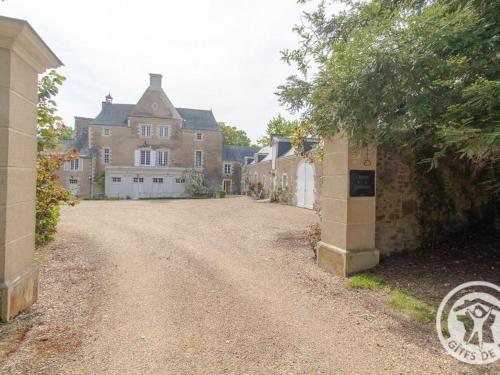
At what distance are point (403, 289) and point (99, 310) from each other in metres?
4.52

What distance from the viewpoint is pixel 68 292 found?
4355 mm

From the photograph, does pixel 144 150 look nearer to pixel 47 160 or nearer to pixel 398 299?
pixel 47 160

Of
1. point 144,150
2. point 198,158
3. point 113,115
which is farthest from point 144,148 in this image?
point 198,158

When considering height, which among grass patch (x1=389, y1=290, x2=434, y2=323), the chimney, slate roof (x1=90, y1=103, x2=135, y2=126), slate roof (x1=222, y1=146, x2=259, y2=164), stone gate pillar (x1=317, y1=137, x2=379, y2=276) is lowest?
grass patch (x1=389, y1=290, x2=434, y2=323)

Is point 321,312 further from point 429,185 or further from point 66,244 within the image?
point 66,244

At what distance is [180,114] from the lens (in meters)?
33.8

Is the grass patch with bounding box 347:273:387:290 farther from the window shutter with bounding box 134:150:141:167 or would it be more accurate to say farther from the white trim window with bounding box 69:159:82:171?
the white trim window with bounding box 69:159:82:171

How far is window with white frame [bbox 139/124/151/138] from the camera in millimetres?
30688

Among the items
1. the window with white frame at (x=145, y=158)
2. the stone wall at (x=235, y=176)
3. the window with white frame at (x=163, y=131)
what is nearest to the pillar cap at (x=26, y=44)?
the window with white frame at (x=145, y=158)

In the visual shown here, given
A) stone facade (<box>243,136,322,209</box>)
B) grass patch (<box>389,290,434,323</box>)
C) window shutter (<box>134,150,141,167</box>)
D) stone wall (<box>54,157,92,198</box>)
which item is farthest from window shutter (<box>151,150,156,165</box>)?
grass patch (<box>389,290,434,323</box>)

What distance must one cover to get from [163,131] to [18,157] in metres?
29.2

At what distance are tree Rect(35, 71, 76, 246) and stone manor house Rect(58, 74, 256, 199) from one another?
72.0 ft

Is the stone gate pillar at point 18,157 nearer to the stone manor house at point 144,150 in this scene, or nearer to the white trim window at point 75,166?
the stone manor house at point 144,150

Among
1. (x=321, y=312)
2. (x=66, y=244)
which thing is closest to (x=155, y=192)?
(x=66, y=244)
